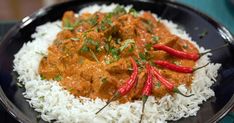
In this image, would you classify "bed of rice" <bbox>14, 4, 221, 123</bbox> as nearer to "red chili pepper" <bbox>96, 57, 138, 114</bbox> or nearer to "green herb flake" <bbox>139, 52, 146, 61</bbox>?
"red chili pepper" <bbox>96, 57, 138, 114</bbox>

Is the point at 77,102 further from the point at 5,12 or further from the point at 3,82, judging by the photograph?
the point at 5,12

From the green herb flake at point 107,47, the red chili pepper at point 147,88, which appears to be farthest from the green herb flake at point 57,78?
the red chili pepper at point 147,88

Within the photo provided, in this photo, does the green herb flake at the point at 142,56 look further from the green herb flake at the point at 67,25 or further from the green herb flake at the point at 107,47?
the green herb flake at the point at 67,25

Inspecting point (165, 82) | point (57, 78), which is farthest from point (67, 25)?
point (165, 82)

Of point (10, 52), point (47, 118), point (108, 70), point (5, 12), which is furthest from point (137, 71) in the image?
point (5, 12)

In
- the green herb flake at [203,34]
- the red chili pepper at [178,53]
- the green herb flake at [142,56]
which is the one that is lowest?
the green herb flake at [142,56]

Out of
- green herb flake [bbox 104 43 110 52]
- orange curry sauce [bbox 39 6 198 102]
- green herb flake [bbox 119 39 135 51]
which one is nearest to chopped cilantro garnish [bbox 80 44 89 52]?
orange curry sauce [bbox 39 6 198 102]
